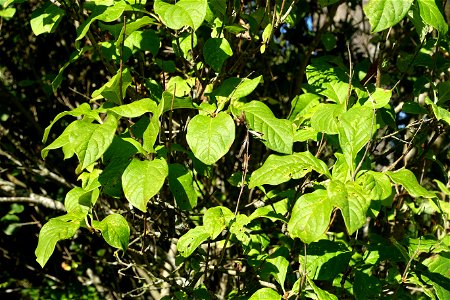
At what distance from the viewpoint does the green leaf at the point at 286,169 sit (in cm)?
150

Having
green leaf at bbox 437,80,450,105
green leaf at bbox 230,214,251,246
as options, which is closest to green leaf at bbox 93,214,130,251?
green leaf at bbox 230,214,251,246

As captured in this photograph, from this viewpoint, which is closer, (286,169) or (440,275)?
(286,169)

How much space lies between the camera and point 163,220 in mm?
2656

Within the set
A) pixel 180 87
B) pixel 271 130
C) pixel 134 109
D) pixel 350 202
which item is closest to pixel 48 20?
pixel 180 87

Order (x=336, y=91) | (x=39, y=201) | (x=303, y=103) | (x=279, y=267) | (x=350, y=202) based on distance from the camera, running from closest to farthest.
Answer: (x=350, y=202) < (x=279, y=267) < (x=336, y=91) < (x=303, y=103) < (x=39, y=201)

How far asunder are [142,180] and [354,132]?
1.94 ft

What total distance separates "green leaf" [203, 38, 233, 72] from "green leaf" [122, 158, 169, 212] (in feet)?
1.58

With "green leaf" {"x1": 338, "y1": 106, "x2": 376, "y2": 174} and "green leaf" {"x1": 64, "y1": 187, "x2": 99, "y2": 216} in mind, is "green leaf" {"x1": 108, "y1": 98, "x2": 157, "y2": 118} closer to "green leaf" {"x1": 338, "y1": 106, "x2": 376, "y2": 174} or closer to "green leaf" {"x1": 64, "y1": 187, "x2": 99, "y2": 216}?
"green leaf" {"x1": 64, "y1": 187, "x2": 99, "y2": 216}

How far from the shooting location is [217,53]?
1.87m

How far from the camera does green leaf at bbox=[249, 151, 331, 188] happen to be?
1.50 metres

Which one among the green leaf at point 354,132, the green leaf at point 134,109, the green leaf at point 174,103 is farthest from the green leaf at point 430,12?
the green leaf at point 134,109

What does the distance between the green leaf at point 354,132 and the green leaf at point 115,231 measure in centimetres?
67

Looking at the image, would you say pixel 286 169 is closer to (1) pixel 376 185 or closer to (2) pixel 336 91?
(1) pixel 376 185

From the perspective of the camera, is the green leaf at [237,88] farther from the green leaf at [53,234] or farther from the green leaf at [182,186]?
the green leaf at [53,234]
